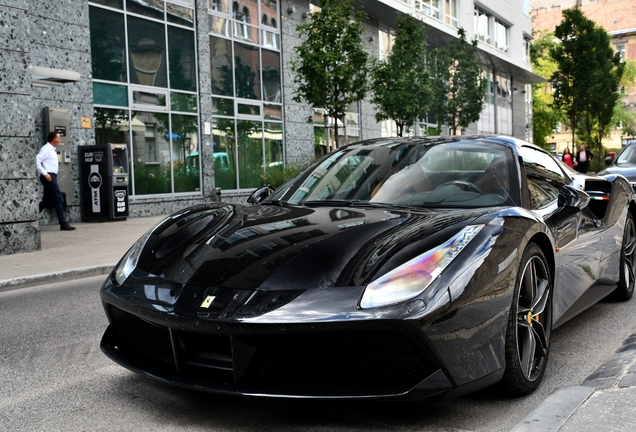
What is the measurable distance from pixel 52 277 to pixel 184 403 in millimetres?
5369

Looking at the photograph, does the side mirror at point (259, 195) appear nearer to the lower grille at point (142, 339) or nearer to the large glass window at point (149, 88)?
the lower grille at point (142, 339)

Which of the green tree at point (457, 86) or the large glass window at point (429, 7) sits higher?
the large glass window at point (429, 7)

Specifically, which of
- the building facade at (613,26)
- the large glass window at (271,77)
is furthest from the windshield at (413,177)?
the building facade at (613,26)

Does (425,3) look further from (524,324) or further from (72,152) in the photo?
(524,324)

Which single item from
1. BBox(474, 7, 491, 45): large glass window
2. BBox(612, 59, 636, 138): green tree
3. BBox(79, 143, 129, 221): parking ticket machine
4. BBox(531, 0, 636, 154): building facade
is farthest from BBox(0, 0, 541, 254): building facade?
BBox(531, 0, 636, 154): building facade

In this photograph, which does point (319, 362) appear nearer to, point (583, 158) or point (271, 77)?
point (271, 77)

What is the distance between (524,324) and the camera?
345 centimetres

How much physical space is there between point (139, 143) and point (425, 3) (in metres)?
19.3

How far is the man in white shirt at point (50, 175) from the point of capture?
13148 millimetres

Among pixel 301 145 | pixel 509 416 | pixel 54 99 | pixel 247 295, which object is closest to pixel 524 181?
pixel 509 416

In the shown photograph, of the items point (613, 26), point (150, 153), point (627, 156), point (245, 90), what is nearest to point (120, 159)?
point (150, 153)

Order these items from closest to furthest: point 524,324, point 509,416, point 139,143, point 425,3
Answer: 1. point 509,416
2. point 524,324
3. point 139,143
4. point 425,3

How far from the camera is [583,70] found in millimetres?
39781

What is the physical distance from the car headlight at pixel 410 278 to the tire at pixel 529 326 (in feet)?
1.57
